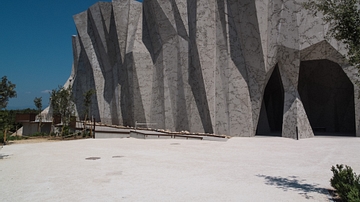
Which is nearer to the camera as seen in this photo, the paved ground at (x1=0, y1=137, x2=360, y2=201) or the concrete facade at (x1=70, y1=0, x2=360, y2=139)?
the paved ground at (x1=0, y1=137, x2=360, y2=201)

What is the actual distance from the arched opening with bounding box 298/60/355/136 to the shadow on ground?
17.9 m

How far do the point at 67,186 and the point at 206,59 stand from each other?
50.1ft

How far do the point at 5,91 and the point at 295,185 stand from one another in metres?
11.5

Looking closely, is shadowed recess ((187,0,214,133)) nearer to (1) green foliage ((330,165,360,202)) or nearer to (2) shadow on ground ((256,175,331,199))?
(2) shadow on ground ((256,175,331,199))

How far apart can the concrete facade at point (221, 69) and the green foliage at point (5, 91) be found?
12.0 metres

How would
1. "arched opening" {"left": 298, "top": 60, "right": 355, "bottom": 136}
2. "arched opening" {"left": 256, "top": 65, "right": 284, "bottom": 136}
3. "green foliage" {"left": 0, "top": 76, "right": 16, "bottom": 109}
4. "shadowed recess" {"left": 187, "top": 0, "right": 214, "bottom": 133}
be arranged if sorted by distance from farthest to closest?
1. "arched opening" {"left": 256, "top": 65, "right": 284, "bottom": 136}
2. "arched opening" {"left": 298, "top": 60, "right": 355, "bottom": 136}
3. "shadowed recess" {"left": 187, "top": 0, "right": 214, "bottom": 133}
4. "green foliage" {"left": 0, "top": 76, "right": 16, "bottom": 109}

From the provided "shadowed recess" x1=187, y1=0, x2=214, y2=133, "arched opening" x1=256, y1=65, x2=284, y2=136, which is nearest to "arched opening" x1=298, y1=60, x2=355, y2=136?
"arched opening" x1=256, y1=65, x2=284, y2=136

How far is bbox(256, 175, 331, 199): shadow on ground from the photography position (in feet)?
17.0

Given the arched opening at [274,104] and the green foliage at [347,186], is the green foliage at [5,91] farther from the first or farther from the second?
the arched opening at [274,104]

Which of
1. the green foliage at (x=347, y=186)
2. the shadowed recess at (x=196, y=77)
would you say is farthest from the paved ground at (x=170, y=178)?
the shadowed recess at (x=196, y=77)

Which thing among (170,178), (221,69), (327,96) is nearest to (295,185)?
(170,178)

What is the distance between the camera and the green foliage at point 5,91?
11145 mm

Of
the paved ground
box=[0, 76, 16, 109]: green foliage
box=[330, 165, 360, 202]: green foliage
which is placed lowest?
the paved ground

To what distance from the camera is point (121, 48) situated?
87.9 feet
